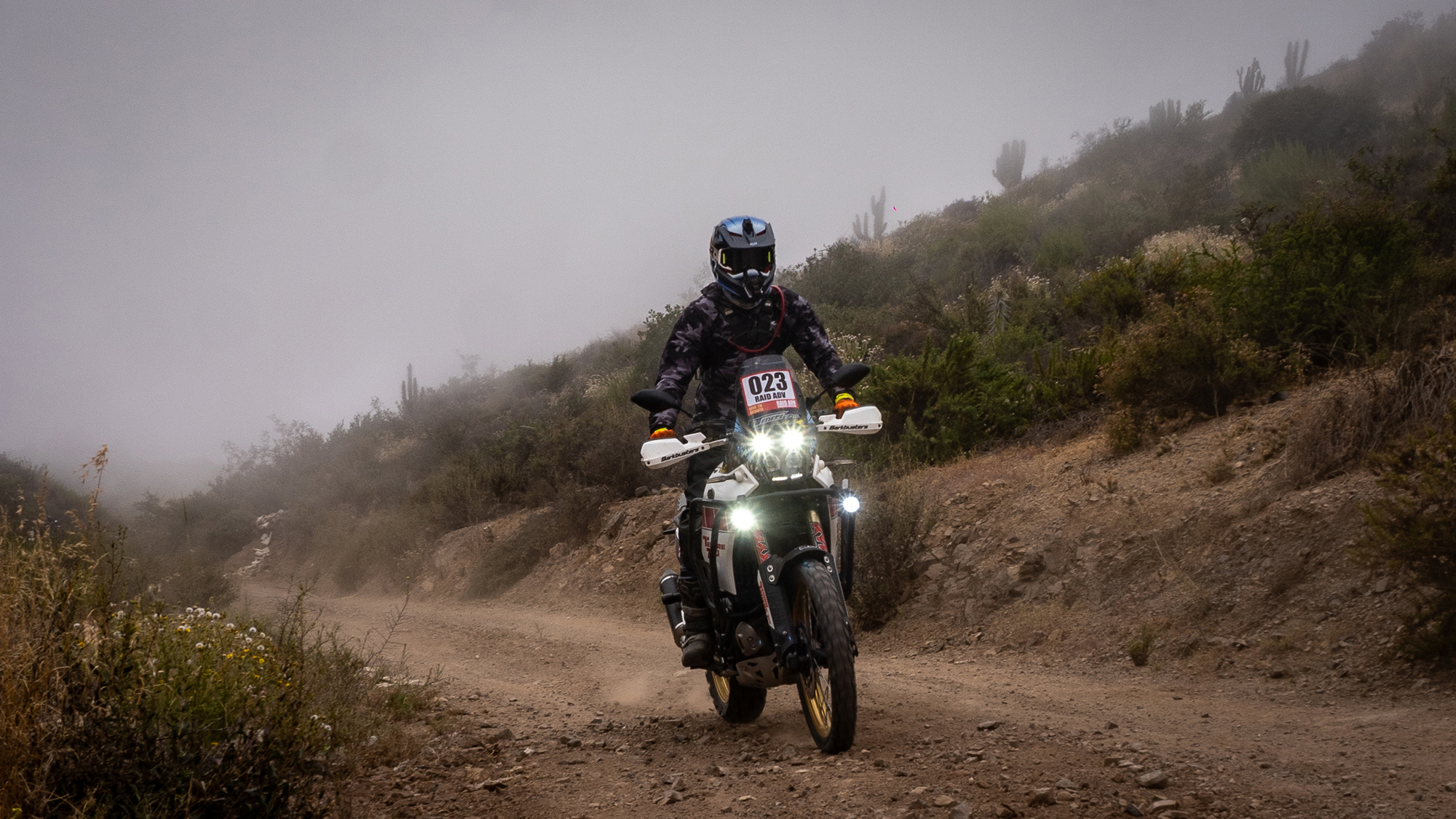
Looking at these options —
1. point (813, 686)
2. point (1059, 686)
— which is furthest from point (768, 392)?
point (1059, 686)

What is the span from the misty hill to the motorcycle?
8.01 feet

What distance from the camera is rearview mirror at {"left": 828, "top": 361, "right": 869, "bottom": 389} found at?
4602 millimetres

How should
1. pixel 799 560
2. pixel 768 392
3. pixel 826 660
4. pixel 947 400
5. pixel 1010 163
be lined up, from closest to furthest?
pixel 826 660 < pixel 799 560 < pixel 768 392 < pixel 947 400 < pixel 1010 163

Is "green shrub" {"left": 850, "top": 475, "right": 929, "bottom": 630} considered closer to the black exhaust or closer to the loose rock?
the black exhaust

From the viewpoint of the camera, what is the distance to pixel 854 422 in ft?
14.4

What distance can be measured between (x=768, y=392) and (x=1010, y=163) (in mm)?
51712

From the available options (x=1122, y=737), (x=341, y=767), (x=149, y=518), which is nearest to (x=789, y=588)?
(x=1122, y=737)

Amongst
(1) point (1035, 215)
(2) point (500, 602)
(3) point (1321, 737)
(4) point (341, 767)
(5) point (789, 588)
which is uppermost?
(1) point (1035, 215)

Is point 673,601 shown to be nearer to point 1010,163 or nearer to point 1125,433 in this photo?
point 1125,433

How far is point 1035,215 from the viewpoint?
2953 cm

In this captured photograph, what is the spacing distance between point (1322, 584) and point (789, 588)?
3.99m

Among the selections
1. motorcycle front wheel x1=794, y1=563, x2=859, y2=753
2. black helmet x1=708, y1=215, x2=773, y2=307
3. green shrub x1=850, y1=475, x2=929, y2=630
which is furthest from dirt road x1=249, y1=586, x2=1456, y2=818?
black helmet x1=708, y1=215, x2=773, y2=307

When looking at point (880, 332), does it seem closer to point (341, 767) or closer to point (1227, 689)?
point (1227, 689)

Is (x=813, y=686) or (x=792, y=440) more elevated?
(x=792, y=440)
